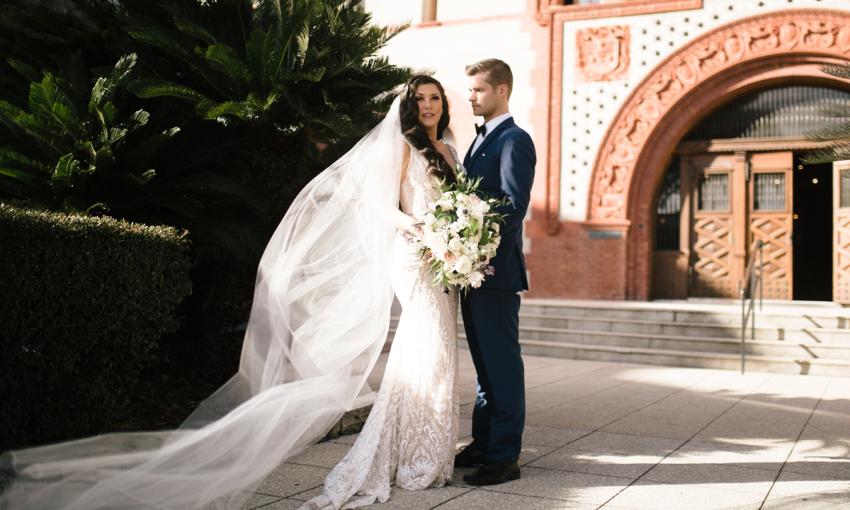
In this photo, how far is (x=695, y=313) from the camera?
1129 cm

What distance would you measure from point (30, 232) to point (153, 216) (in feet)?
6.36

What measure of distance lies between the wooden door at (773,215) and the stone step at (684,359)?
4602 millimetres

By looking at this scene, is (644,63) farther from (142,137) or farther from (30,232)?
(30,232)

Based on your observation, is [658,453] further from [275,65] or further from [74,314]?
[275,65]

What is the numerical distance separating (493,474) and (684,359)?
692 centimetres

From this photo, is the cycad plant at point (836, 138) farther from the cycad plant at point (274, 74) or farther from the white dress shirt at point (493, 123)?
the cycad plant at point (274, 74)

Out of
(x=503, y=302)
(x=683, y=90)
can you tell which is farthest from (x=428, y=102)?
(x=683, y=90)

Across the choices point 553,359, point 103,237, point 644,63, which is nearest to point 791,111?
point 644,63

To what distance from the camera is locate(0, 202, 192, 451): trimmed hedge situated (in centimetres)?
399

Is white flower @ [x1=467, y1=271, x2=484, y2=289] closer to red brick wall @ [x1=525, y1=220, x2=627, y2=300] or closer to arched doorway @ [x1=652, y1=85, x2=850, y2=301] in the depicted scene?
red brick wall @ [x1=525, y1=220, x2=627, y2=300]

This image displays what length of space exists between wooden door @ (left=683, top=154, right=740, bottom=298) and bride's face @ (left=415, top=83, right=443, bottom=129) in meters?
11.3

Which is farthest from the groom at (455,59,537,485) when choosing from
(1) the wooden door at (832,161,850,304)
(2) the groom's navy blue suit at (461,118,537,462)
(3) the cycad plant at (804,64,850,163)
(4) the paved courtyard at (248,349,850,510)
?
(1) the wooden door at (832,161,850,304)

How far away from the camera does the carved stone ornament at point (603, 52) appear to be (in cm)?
1406

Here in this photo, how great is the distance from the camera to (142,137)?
237 inches
